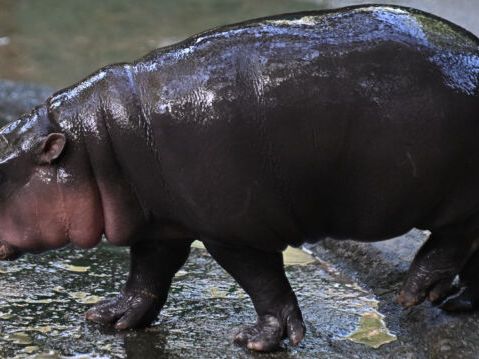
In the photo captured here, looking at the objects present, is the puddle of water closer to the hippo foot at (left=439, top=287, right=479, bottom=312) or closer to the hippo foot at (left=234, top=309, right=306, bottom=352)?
the hippo foot at (left=234, top=309, right=306, bottom=352)

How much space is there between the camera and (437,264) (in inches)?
153

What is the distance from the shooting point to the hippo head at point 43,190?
3.69 m

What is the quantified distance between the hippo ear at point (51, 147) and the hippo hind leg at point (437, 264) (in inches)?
59.4

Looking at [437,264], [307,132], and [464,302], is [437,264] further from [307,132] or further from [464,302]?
[307,132]

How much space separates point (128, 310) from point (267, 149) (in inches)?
41.9

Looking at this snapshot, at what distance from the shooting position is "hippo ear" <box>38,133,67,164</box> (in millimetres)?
3666

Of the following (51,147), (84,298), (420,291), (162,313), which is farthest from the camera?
(84,298)


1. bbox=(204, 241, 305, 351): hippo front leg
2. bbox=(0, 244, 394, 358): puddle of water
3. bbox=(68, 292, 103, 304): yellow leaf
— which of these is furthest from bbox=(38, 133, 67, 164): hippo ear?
bbox=(68, 292, 103, 304): yellow leaf

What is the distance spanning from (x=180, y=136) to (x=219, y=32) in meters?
0.48

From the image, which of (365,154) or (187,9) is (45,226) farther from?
(187,9)

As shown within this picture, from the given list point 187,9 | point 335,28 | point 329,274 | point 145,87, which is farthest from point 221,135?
point 187,9

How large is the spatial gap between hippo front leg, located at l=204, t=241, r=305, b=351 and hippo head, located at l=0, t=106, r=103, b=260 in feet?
1.67

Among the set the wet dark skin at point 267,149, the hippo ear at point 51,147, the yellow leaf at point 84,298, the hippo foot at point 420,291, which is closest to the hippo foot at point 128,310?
the yellow leaf at point 84,298

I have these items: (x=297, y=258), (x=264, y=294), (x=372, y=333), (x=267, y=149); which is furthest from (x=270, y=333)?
(x=297, y=258)
